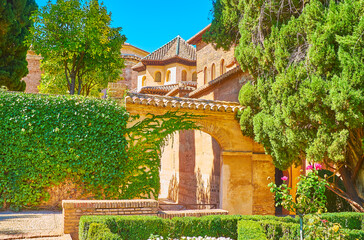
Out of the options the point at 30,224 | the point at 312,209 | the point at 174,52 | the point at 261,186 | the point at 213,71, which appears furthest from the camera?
the point at 174,52

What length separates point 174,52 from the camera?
27125mm

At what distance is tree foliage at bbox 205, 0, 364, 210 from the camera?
731cm

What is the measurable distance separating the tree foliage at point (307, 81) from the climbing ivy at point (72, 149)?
3747 millimetres

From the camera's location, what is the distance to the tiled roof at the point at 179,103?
10336 mm

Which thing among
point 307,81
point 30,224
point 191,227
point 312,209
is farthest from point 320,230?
point 30,224

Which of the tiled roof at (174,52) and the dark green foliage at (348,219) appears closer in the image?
the dark green foliage at (348,219)

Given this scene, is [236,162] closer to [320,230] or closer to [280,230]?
[280,230]

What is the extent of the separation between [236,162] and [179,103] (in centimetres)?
307

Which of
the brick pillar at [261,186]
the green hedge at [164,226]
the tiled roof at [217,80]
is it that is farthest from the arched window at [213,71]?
the green hedge at [164,226]

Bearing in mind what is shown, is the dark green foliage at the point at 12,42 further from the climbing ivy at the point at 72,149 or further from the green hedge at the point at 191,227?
the green hedge at the point at 191,227

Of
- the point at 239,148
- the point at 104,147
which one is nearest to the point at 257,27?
the point at 239,148

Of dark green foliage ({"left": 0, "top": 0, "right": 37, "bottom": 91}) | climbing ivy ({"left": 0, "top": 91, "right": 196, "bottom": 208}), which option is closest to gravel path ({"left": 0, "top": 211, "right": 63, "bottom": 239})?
climbing ivy ({"left": 0, "top": 91, "right": 196, "bottom": 208})

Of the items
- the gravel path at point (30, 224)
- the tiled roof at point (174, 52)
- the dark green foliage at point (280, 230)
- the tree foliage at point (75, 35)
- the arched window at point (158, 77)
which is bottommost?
the gravel path at point (30, 224)

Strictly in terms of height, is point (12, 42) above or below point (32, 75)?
below
